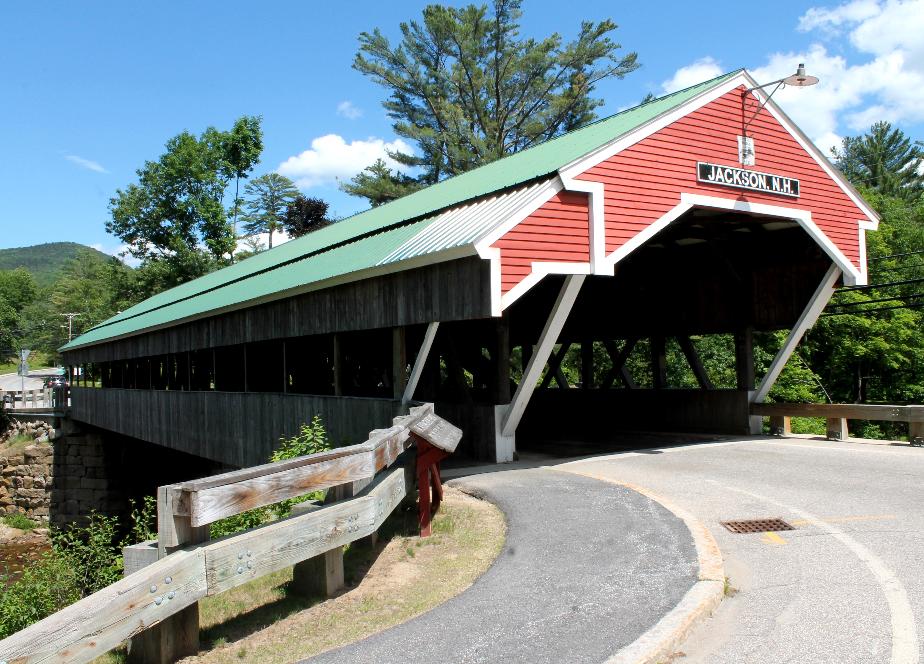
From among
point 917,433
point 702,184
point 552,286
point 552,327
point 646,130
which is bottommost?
point 917,433

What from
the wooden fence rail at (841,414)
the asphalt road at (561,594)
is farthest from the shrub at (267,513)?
the wooden fence rail at (841,414)

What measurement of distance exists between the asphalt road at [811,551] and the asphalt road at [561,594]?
422 mm

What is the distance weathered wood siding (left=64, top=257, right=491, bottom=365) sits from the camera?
35.9ft

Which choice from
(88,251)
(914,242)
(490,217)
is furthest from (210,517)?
(88,251)

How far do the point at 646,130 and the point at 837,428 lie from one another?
686 centimetres

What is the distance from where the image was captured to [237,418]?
1856cm

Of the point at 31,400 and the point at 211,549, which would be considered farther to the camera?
the point at 31,400

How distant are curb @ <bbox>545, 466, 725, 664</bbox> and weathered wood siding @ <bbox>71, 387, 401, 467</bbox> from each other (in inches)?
233

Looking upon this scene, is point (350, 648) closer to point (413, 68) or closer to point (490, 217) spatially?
point (490, 217)

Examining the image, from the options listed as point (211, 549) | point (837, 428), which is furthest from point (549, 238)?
point (211, 549)

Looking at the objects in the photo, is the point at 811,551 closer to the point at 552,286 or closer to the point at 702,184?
the point at 702,184

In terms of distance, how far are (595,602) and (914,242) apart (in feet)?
127

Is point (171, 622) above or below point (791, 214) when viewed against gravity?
below

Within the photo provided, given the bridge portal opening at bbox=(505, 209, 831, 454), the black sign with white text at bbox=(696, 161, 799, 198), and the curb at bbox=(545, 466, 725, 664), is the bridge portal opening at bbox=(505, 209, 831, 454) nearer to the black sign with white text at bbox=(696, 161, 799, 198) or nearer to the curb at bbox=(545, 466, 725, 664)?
the black sign with white text at bbox=(696, 161, 799, 198)
